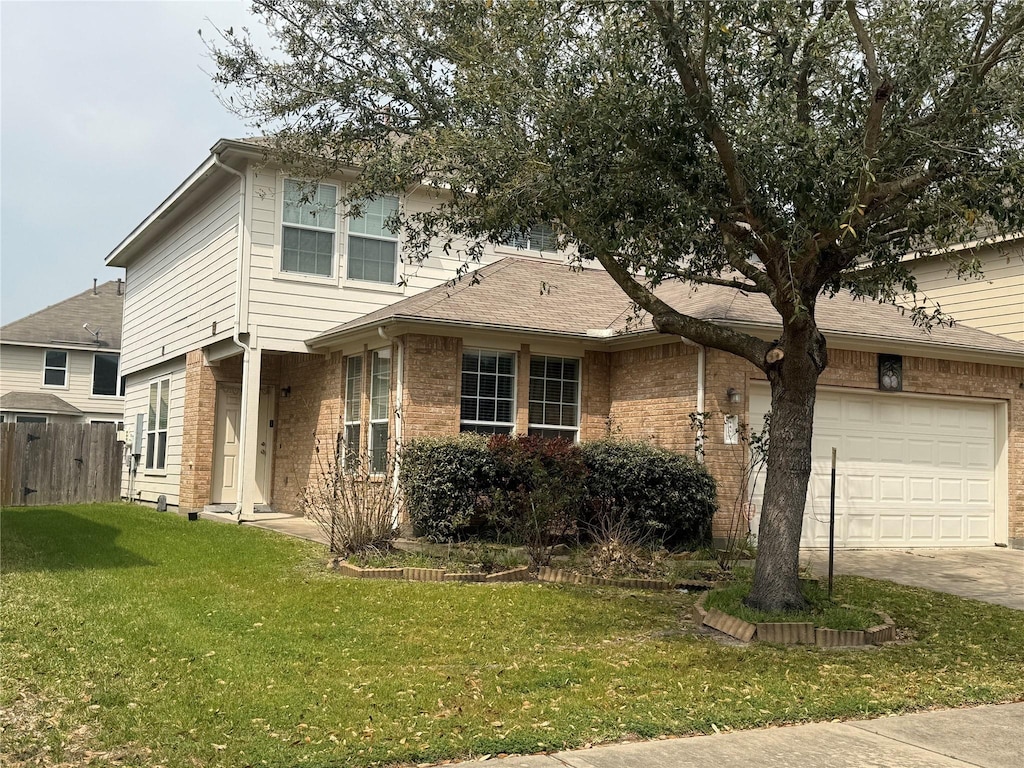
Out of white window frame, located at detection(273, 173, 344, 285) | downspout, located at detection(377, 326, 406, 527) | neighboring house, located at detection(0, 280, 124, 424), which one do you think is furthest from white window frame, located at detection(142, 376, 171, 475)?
neighboring house, located at detection(0, 280, 124, 424)

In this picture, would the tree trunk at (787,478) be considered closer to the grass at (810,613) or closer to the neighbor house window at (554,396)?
the grass at (810,613)

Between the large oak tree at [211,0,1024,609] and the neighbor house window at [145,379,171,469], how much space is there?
13.0 m

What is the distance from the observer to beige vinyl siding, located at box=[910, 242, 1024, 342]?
1714 centimetres

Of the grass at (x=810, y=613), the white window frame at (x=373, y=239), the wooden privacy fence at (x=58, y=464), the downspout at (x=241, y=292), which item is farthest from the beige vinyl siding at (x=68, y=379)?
the grass at (x=810, y=613)

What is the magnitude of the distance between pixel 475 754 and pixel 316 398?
12820 mm

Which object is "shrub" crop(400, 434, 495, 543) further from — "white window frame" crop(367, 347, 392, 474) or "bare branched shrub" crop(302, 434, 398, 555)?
"white window frame" crop(367, 347, 392, 474)

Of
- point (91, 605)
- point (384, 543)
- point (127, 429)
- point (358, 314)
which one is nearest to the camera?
point (91, 605)

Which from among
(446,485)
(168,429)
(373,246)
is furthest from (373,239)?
(168,429)

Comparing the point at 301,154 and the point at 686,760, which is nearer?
the point at 686,760

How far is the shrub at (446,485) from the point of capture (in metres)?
12.0

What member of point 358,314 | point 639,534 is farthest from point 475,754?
point 358,314

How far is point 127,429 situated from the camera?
78.1ft

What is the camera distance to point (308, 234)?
16469 millimetres

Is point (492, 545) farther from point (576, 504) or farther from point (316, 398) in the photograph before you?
point (316, 398)
